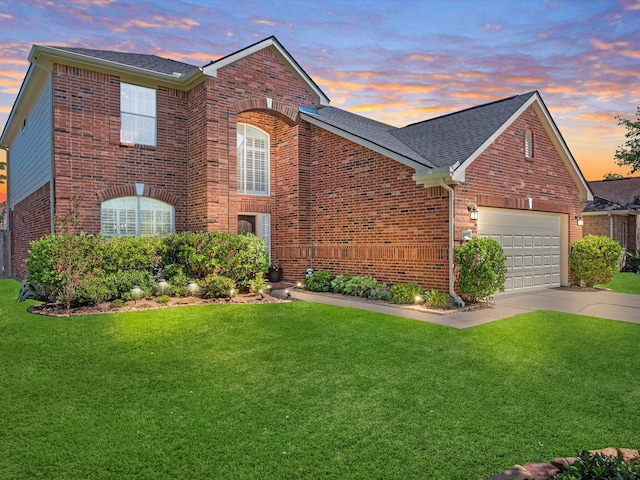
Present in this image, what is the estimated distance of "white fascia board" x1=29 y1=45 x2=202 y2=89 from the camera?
37.1 ft

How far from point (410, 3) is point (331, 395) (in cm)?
1071

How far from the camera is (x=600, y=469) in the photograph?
8.34 feet

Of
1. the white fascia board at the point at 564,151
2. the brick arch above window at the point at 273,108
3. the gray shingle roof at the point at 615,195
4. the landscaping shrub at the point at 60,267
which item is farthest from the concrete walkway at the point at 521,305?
the gray shingle roof at the point at 615,195

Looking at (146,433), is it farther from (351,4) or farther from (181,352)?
(351,4)

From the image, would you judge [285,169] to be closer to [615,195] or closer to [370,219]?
[370,219]

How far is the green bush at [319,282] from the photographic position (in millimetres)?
13211

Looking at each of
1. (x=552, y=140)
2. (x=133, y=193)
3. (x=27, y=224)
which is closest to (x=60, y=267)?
(x=133, y=193)

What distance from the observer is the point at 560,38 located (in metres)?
13.4

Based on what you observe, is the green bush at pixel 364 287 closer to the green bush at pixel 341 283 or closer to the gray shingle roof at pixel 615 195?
the green bush at pixel 341 283

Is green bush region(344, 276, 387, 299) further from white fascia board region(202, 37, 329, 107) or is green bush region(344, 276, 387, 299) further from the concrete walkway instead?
white fascia board region(202, 37, 329, 107)

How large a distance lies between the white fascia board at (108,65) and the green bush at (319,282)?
24.1 ft

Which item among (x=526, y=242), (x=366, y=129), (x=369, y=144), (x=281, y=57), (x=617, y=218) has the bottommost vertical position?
(x=526, y=242)

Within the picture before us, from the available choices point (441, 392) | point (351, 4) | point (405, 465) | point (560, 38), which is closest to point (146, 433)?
point (405, 465)

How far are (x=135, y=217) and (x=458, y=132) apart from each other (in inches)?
428
